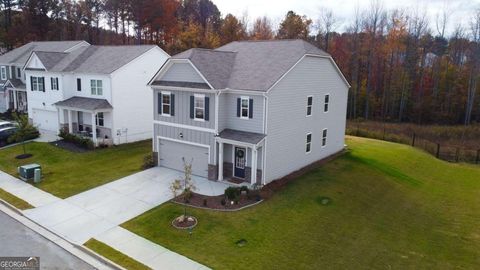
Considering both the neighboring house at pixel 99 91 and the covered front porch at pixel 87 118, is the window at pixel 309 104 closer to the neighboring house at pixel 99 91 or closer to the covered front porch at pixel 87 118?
the neighboring house at pixel 99 91

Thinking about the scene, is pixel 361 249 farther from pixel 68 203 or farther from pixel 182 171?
pixel 68 203

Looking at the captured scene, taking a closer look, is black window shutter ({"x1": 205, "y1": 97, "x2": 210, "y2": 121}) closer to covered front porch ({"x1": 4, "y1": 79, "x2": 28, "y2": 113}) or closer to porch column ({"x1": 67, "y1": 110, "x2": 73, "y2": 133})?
porch column ({"x1": 67, "y1": 110, "x2": 73, "y2": 133})

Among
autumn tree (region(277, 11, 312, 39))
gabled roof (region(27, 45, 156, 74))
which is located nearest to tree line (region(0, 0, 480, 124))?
autumn tree (region(277, 11, 312, 39))

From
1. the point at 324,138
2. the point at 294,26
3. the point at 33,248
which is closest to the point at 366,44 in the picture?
the point at 294,26

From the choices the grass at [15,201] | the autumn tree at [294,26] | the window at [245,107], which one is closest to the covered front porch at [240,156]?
the window at [245,107]

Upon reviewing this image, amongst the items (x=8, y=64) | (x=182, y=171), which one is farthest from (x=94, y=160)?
(x=8, y=64)

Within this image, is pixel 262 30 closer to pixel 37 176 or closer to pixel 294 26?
pixel 294 26

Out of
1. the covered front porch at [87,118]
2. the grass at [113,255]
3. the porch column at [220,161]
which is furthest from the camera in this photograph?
the covered front porch at [87,118]

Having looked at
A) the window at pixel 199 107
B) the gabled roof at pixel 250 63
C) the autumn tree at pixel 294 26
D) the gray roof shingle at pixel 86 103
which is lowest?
the gray roof shingle at pixel 86 103
